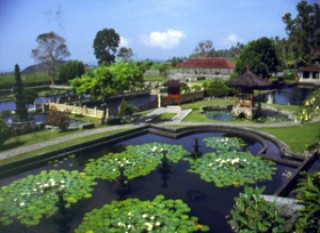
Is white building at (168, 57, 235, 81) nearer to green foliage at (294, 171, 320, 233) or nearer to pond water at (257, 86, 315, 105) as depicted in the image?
pond water at (257, 86, 315, 105)

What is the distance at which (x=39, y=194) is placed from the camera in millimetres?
12188

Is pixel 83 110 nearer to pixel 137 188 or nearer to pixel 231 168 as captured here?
pixel 137 188

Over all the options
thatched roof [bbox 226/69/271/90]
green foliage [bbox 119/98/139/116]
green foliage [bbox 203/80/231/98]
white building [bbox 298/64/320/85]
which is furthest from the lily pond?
white building [bbox 298/64/320/85]

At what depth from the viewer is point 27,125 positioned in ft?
74.6

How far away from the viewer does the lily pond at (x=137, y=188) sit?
10211 mm

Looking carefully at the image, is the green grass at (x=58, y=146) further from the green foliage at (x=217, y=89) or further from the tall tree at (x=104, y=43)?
the tall tree at (x=104, y=43)

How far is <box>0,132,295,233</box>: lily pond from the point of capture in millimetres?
10211

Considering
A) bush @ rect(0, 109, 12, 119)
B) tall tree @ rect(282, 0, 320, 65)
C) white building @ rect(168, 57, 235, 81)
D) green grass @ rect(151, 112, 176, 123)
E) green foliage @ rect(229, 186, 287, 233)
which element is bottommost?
green foliage @ rect(229, 186, 287, 233)

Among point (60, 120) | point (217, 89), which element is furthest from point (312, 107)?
point (217, 89)

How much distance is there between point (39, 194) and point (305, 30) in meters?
66.4

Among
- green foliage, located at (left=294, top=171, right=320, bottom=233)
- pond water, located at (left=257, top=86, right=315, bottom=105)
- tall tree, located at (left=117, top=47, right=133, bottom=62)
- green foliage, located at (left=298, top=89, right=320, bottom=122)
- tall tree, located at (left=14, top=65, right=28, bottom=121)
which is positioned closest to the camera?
green foliage, located at (left=294, top=171, right=320, bottom=233)

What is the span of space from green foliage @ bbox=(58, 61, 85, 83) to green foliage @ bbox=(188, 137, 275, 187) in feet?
148

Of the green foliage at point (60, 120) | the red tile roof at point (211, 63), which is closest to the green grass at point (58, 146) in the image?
the green foliage at point (60, 120)

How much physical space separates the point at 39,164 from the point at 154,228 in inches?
373
